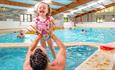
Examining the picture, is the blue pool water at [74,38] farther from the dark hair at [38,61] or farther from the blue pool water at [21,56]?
the dark hair at [38,61]

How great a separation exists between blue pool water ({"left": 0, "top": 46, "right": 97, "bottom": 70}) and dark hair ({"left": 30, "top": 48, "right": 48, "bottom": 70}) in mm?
4180

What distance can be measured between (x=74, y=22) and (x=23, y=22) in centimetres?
1122

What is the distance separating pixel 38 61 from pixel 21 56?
6.45 metres

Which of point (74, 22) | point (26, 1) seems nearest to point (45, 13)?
point (26, 1)

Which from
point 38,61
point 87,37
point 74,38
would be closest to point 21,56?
point 38,61

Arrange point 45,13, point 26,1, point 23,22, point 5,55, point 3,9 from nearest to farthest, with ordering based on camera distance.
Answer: point 45,13 < point 5,55 < point 26,1 < point 3,9 < point 23,22

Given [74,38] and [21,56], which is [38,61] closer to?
[21,56]

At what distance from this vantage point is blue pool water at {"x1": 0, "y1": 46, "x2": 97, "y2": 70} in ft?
20.6

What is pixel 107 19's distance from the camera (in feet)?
105

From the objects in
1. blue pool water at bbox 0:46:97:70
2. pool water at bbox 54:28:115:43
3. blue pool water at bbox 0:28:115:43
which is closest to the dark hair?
blue pool water at bbox 0:46:97:70

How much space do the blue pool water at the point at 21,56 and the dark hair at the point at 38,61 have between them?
4180mm

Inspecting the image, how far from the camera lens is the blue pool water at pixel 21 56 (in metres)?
6.29

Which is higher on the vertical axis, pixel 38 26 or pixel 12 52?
pixel 38 26

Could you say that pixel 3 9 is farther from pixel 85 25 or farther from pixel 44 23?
pixel 85 25
